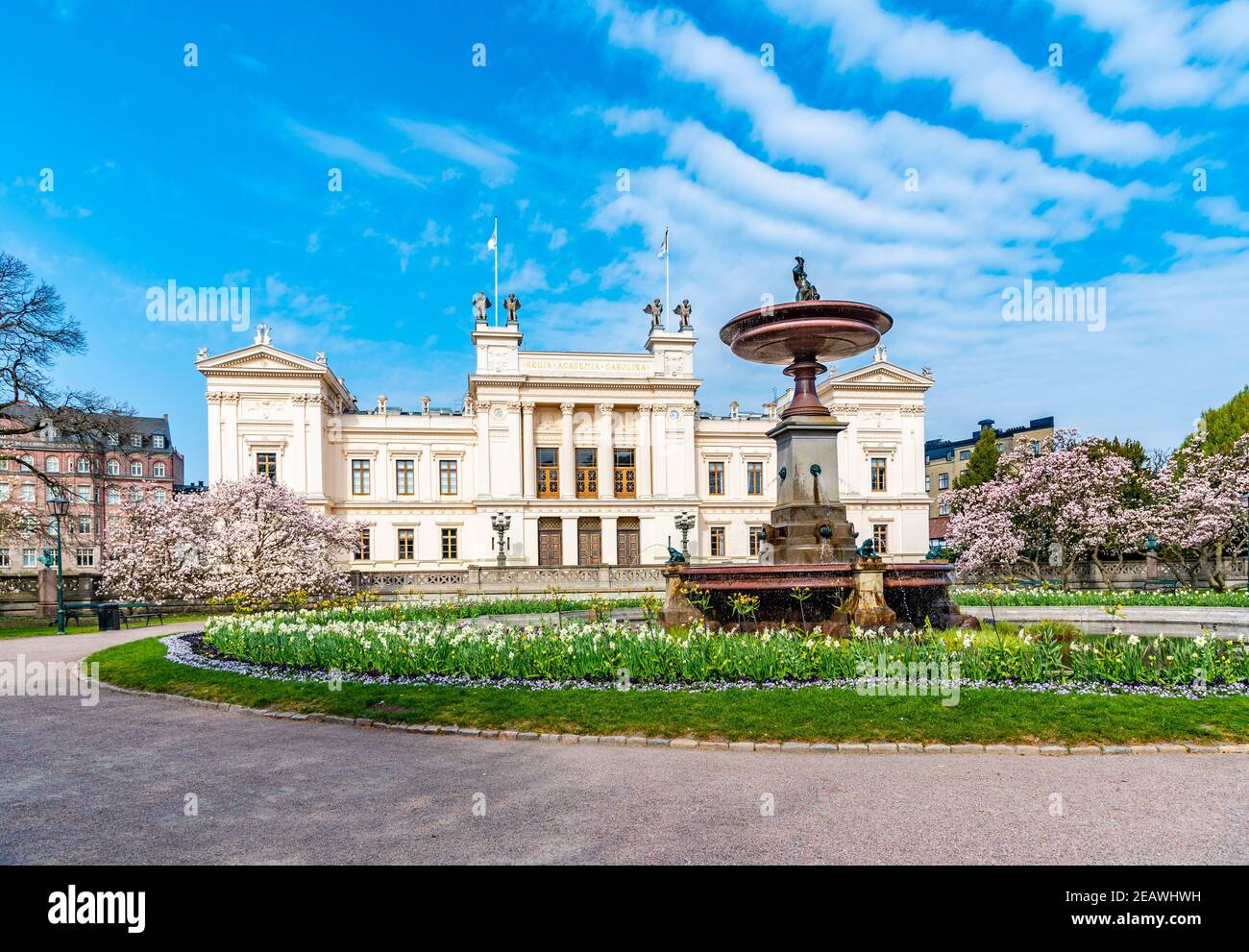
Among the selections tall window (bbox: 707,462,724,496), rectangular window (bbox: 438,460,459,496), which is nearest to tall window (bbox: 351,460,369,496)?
rectangular window (bbox: 438,460,459,496)

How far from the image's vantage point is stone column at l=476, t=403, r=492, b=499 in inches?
1752

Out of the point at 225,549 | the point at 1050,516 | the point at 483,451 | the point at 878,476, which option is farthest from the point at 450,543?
the point at 1050,516

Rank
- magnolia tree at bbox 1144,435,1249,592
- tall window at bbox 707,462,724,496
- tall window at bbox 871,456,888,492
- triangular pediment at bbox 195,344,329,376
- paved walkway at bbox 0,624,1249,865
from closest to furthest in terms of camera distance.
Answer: paved walkway at bbox 0,624,1249,865, magnolia tree at bbox 1144,435,1249,592, triangular pediment at bbox 195,344,329,376, tall window at bbox 871,456,888,492, tall window at bbox 707,462,724,496

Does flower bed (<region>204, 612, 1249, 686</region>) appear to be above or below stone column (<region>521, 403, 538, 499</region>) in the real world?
below

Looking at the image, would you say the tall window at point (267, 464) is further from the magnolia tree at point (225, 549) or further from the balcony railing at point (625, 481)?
the balcony railing at point (625, 481)

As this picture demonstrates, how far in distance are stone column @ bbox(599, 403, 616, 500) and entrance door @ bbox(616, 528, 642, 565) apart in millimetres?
2495

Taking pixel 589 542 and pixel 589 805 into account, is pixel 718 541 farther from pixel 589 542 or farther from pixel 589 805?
pixel 589 805

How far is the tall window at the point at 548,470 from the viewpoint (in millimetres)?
46406

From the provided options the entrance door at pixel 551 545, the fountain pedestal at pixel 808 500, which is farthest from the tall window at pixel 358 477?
the fountain pedestal at pixel 808 500

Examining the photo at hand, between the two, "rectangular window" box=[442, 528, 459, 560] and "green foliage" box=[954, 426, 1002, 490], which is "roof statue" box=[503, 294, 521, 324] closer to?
"rectangular window" box=[442, 528, 459, 560]

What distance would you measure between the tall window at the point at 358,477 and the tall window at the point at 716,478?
861 inches
